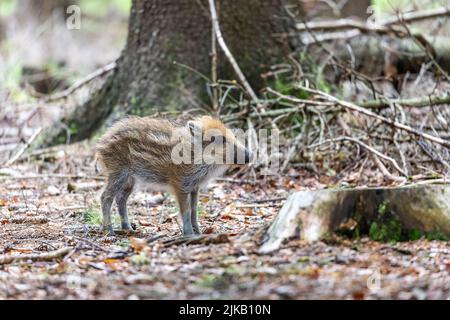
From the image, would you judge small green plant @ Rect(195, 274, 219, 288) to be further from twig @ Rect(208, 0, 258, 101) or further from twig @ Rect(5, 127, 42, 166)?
twig @ Rect(5, 127, 42, 166)

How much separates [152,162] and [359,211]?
1.93m

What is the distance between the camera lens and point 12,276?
4398mm

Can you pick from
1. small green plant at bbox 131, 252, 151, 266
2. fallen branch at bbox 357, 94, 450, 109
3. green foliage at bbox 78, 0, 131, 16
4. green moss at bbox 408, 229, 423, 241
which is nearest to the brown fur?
small green plant at bbox 131, 252, 151, 266

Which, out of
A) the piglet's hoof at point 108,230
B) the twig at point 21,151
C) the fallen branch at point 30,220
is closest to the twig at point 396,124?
the piglet's hoof at point 108,230

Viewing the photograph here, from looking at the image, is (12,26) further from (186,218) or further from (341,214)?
(341,214)

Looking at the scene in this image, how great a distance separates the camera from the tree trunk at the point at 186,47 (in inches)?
353

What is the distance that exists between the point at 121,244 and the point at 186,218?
0.57 m

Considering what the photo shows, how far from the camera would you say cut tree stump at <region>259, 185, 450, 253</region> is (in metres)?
4.73

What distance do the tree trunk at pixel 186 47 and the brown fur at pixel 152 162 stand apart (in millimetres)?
2676

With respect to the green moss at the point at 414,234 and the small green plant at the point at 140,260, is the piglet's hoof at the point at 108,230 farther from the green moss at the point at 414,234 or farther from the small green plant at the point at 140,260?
the green moss at the point at 414,234

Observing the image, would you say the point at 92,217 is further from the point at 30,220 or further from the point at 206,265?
the point at 206,265

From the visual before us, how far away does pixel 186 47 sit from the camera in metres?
8.98

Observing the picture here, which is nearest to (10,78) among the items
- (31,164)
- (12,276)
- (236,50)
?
(31,164)

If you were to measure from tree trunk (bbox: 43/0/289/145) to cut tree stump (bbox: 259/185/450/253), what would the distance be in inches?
166
